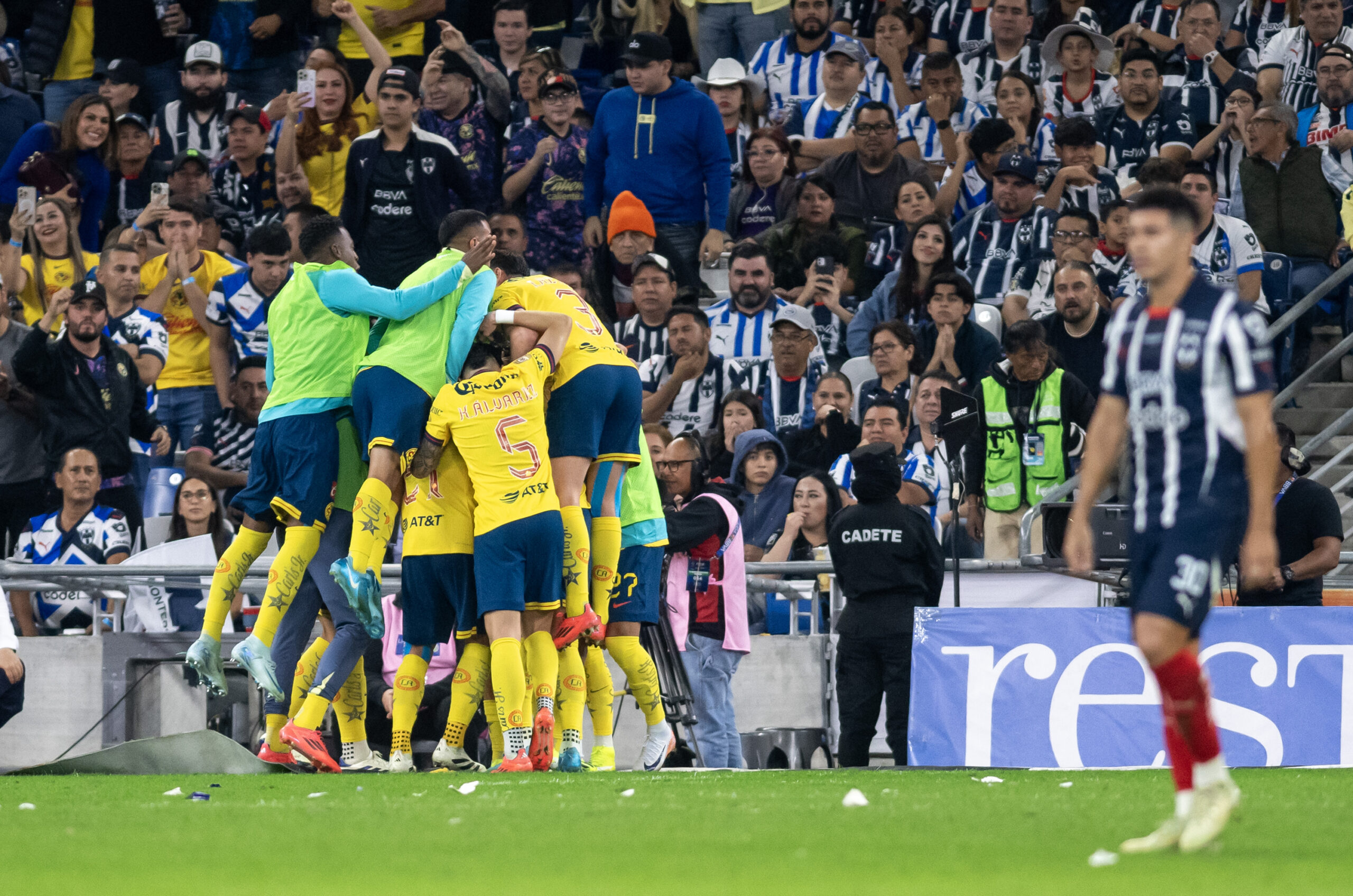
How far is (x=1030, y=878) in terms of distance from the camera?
4418 millimetres

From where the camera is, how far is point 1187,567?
17.1 feet

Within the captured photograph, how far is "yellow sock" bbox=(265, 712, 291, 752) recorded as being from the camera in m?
9.48

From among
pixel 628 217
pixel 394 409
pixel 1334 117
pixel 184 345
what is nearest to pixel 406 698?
pixel 394 409

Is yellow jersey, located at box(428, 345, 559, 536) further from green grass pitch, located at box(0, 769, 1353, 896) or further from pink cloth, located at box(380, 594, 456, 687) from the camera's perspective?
pink cloth, located at box(380, 594, 456, 687)

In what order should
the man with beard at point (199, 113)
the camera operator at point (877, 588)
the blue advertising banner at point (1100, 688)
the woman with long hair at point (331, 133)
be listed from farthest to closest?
the man with beard at point (199, 113), the woman with long hair at point (331, 133), the camera operator at point (877, 588), the blue advertising banner at point (1100, 688)

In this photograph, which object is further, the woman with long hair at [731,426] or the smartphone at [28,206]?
the smartphone at [28,206]

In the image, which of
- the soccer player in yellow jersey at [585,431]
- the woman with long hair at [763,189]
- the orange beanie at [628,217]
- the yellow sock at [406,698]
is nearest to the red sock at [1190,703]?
the soccer player in yellow jersey at [585,431]

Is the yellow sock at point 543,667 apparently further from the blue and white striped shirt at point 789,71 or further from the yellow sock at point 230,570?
the blue and white striped shirt at point 789,71

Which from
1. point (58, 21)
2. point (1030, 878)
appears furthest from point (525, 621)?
point (58, 21)

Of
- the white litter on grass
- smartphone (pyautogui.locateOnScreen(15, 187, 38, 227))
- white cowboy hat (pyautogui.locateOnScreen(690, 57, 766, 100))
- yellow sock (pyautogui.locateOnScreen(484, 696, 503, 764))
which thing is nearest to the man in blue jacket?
white cowboy hat (pyautogui.locateOnScreen(690, 57, 766, 100))

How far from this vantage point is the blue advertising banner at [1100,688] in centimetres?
991

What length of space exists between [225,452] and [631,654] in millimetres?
6163

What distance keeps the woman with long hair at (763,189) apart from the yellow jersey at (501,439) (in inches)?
290

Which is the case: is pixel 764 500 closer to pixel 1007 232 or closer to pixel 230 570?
pixel 1007 232
